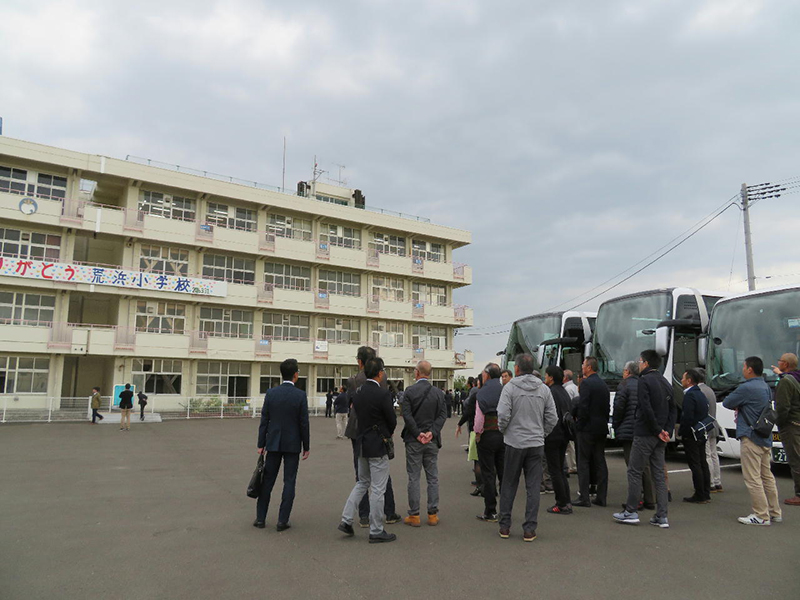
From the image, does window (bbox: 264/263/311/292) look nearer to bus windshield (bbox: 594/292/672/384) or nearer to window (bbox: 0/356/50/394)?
window (bbox: 0/356/50/394)

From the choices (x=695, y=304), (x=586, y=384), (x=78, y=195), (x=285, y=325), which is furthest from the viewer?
(x=285, y=325)

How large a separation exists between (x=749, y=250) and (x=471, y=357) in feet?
84.7

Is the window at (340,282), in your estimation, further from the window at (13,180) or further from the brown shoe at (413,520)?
the brown shoe at (413,520)

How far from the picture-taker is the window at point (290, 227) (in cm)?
3874

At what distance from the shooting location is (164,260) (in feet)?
112

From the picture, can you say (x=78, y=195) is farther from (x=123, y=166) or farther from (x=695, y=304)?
(x=695, y=304)

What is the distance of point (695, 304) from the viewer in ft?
45.3

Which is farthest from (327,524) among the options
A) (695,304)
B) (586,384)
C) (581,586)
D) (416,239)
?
(416,239)

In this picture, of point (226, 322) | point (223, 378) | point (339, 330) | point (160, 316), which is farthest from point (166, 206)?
point (339, 330)

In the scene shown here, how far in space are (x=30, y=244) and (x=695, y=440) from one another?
109 feet

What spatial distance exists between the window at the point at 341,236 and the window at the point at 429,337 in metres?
7.94

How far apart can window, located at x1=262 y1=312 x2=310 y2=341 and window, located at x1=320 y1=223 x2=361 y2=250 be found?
5.86 metres

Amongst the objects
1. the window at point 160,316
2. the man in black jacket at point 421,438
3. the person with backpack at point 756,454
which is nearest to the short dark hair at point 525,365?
the man in black jacket at point 421,438

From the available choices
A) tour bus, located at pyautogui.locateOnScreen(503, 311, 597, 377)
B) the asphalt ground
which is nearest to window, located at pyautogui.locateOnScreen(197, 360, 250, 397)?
tour bus, located at pyautogui.locateOnScreen(503, 311, 597, 377)
